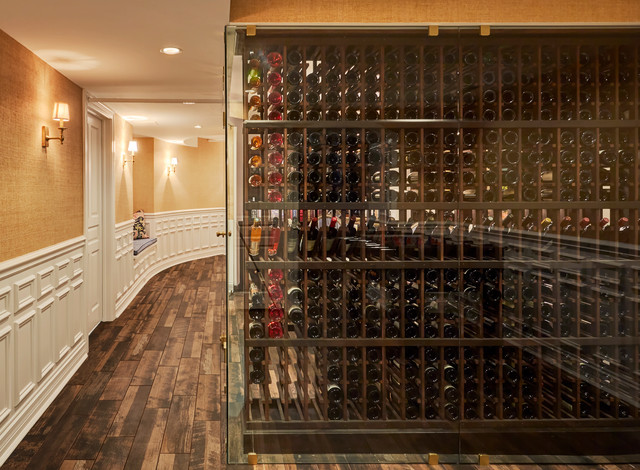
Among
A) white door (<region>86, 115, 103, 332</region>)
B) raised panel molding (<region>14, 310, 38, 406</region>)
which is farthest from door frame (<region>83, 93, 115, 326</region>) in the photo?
raised panel molding (<region>14, 310, 38, 406</region>)

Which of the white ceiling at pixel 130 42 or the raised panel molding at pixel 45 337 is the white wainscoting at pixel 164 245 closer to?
the white ceiling at pixel 130 42

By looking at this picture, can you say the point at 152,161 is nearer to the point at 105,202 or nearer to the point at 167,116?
the point at 167,116

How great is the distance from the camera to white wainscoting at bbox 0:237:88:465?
3104mm

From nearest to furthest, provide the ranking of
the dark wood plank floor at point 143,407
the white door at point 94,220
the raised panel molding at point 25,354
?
the dark wood plank floor at point 143,407
the raised panel molding at point 25,354
the white door at point 94,220

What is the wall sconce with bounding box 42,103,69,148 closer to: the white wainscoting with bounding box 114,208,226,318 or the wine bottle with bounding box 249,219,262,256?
the wine bottle with bounding box 249,219,262,256

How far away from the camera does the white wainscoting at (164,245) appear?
260 inches

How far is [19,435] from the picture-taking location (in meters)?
3.16

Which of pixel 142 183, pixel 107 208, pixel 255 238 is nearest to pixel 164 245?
pixel 142 183

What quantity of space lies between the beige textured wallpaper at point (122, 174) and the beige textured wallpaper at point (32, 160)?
191cm

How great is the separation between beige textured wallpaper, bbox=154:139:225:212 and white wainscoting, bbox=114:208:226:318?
0.19m

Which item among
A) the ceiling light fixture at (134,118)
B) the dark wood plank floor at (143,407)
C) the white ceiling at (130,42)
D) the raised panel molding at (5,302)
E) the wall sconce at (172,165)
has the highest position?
the ceiling light fixture at (134,118)

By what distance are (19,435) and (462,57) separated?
294cm

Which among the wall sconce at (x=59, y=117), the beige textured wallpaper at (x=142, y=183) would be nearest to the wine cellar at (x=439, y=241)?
the wall sconce at (x=59, y=117)

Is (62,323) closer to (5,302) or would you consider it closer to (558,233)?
(5,302)
